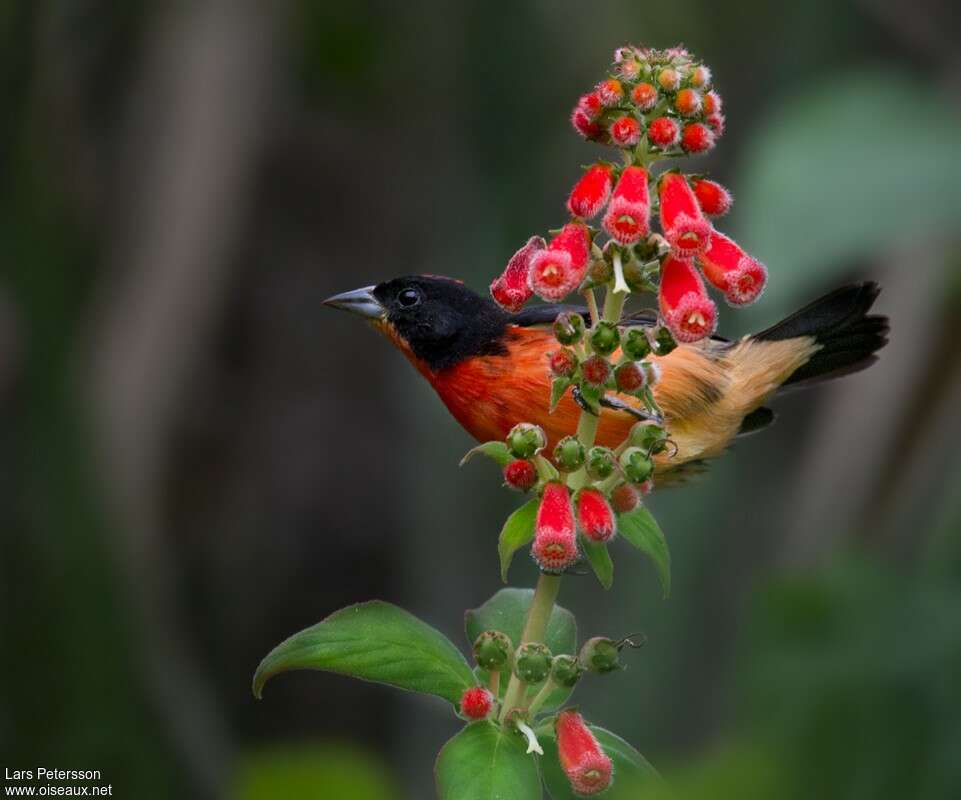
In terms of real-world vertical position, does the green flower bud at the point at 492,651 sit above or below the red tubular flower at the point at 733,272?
below

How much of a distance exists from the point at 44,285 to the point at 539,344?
7.73 ft

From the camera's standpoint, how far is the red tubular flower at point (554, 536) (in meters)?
1.97

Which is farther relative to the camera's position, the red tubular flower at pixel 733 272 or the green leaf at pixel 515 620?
the green leaf at pixel 515 620

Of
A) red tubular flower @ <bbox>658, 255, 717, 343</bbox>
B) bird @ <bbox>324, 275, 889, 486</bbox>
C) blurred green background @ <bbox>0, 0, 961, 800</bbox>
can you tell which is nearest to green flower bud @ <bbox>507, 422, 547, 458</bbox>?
red tubular flower @ <bbox>658, 255, 717, 343</bbox>

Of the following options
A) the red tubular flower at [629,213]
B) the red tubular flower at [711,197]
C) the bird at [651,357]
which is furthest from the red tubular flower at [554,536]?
the bird at [651,357]

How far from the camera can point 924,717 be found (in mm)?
3396

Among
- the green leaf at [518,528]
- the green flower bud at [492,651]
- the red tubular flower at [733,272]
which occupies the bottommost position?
the green flower bud at [492,651]

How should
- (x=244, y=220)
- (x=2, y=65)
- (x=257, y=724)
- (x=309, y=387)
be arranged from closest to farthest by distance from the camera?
1. (x=2, y=65)
2. (x=244, y=220)
3. (x=257, y=724)
4. (x=309, y=387)

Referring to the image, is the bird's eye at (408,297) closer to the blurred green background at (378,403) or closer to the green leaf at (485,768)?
the blurred green background at (378,403)

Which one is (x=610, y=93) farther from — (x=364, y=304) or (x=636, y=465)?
(x=364, y=304)

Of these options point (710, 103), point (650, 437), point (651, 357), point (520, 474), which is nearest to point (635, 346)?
point (650, 437)

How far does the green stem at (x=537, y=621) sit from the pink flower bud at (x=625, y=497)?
0.14 m

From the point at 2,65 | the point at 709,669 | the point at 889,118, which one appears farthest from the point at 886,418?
the point at 2,65

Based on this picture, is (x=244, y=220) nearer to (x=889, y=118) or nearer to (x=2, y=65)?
(x=2, y=65)
